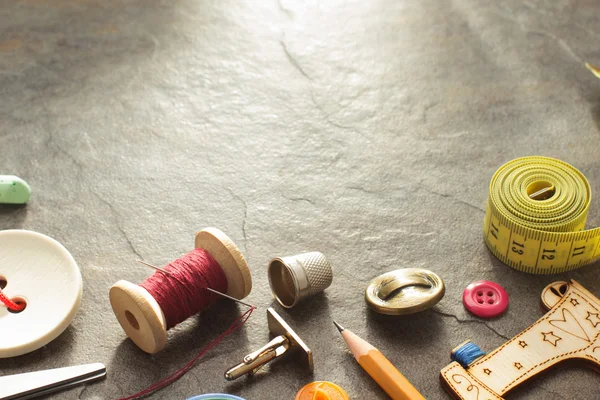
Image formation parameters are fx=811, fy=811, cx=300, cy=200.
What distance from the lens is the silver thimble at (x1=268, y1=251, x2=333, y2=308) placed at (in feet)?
7.42

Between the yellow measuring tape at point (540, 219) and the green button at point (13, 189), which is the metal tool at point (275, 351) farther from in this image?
the green button at point (13, 189)

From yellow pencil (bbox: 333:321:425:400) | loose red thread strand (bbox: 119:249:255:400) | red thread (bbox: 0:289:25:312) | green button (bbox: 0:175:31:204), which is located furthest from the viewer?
green button (bbox: 0:175:31:204)

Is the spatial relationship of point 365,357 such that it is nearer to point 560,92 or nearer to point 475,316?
point 475,316

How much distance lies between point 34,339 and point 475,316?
1.22 metres

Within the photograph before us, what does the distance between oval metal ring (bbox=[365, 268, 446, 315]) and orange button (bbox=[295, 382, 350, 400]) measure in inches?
10.4

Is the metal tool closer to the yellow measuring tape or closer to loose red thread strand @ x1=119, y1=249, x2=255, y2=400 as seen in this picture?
loose red thread strand @ x1=119, y1=249, x2=255, y2=400

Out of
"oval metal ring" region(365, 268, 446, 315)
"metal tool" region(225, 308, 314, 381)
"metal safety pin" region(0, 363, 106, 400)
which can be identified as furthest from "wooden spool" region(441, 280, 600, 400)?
"metal safety pin" region(0, 363, 106, 400)

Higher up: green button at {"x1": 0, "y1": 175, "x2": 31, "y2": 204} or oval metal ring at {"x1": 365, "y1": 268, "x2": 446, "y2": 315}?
green button at {"x1": 0, "y1": 175, "x2": 31, "y2": 204}

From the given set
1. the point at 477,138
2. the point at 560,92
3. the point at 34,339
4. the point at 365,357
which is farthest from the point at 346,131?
the point at 34,339

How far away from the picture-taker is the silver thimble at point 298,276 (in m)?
2.26

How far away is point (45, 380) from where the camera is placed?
7.01 feet

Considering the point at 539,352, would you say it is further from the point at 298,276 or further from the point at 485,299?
the point at 298,276

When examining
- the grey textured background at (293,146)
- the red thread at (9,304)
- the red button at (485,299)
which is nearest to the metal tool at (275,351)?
the grey textured background at (293,146)

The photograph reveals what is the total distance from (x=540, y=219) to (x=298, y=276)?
72 centimetres
